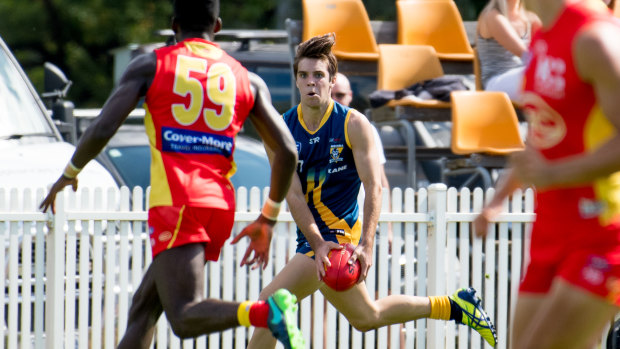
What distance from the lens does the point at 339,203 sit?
632 centimetres

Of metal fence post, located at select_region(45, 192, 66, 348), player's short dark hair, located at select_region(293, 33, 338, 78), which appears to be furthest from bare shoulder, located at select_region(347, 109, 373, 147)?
metal fence post, located at select_region(45, 192, 66, 348)

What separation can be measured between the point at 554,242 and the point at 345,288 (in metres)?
2.23

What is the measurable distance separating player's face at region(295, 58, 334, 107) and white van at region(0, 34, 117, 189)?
248 centimetres

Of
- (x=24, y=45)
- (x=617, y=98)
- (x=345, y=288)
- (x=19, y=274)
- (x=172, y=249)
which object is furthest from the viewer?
(x=24, y=45)

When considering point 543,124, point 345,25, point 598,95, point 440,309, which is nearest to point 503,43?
point 345,25

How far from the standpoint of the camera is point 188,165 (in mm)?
4941

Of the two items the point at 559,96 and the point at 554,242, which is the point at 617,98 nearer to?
the point at 559,96

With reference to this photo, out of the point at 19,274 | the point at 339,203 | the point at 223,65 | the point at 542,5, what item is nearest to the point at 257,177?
the point at 19,274

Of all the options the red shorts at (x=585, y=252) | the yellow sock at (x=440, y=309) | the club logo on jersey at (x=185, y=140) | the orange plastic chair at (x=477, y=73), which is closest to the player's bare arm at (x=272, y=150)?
the club logo on jersey at (x=185, y=140)

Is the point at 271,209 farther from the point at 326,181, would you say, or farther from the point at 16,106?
→ the point at 16,106

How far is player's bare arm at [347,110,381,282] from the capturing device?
6105mm

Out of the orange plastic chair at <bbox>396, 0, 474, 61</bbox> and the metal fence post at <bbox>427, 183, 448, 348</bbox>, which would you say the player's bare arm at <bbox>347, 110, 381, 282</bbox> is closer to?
the metal fence post at <bbox>427, 183, 448, 348</bbox>

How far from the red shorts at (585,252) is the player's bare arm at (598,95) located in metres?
0.19

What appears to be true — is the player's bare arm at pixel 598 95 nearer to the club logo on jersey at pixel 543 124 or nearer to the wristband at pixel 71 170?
the club logo on jersey at pixel 543 124
